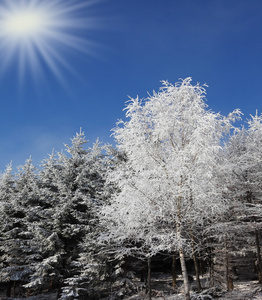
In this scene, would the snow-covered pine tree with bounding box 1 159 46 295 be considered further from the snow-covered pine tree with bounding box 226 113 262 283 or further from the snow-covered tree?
the snow-covered pine tree with bounding box 226 113 262 283

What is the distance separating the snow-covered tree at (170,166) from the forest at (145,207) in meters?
0.05

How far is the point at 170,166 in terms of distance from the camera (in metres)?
8.96

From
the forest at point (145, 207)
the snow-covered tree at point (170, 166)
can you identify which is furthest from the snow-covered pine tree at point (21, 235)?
the snow-covered tree at point (170, 166)

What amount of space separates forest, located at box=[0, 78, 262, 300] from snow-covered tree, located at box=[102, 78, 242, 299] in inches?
1.8

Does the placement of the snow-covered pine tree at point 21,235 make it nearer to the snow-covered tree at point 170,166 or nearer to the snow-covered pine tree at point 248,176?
the snow-covered tree at point 170,166

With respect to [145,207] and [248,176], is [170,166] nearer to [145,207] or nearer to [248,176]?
[145,207]

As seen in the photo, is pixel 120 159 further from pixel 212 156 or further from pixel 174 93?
pixel 212 156

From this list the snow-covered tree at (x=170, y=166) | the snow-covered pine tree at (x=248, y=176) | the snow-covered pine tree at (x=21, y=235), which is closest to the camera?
the snow-covered tree at (x=170, y=166)

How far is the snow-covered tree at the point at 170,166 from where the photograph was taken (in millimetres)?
8602

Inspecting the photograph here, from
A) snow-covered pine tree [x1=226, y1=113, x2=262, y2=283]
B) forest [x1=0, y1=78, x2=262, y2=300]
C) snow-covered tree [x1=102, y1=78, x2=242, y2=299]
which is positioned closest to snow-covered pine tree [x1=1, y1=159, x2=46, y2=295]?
forest [x1=0, y1=78, x2=262, y2=300]

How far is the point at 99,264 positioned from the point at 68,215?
4472mm

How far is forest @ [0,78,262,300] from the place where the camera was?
8.92 meters

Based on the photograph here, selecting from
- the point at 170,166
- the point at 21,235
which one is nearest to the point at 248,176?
the point at 170,166

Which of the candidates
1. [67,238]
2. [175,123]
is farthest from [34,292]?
[175,123]
